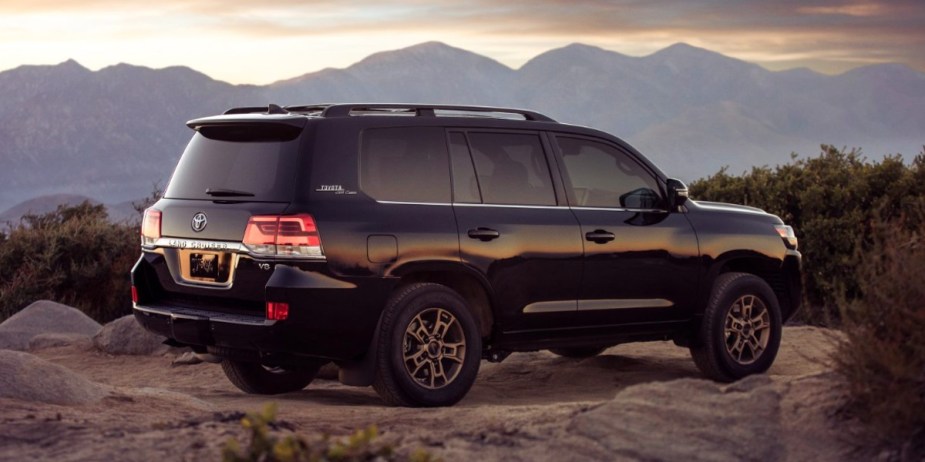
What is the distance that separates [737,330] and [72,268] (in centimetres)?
1156

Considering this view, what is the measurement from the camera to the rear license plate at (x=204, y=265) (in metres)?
8.61

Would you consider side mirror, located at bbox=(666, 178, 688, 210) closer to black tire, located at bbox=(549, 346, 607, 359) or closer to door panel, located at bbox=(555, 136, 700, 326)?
door panel, located at bbox=(555, 136, 700, 326)

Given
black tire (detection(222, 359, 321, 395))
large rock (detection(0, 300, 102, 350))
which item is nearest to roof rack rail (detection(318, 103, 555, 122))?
black tire (detection(222, 359, 321, 395))

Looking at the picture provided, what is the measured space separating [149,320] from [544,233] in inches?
109

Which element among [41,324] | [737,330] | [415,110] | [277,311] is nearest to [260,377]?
[277,311]

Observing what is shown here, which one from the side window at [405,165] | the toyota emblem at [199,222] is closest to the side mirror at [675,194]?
A: the side window at [405,165]

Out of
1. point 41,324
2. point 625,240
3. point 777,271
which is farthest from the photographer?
point 41,324

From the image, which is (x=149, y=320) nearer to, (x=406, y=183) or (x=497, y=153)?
(x=406, y=183)

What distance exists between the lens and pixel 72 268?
1925 centimetres

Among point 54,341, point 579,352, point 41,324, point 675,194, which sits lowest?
point 54,341

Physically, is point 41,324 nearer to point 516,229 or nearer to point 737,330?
point 516,229

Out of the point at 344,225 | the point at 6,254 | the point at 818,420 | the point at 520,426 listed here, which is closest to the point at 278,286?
the point at 344,225

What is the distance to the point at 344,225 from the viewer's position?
8.35 metres

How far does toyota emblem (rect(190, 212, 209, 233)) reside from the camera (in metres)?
Answer: 8.69
